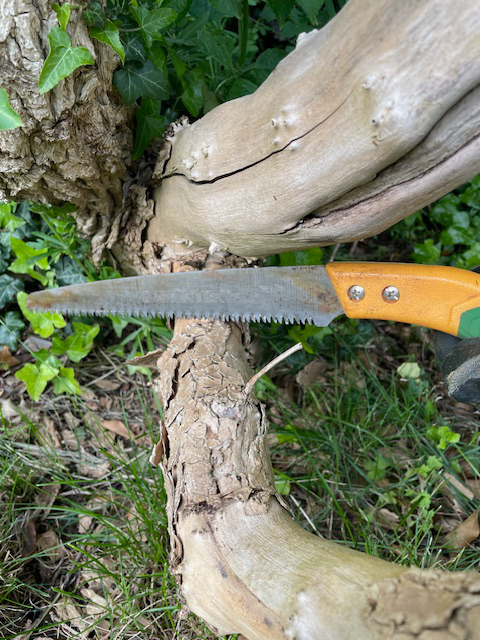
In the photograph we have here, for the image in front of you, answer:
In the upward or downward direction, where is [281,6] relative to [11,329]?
upward

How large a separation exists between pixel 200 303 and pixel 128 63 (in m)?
0.88

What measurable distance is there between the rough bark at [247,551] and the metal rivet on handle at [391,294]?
59cm

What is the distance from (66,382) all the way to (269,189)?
4.81 ft

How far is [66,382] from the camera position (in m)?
2.80

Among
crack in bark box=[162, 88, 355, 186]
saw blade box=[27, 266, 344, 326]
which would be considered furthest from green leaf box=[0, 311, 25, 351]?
crack in bark box=[162, 88, 355, 186]

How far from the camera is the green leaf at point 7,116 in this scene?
1.54m

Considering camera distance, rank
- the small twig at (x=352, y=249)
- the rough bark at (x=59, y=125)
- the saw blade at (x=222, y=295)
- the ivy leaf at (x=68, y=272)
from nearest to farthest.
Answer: the rough bark at (x=59, y=125) < the saw blade at (x=222, y=295) < the ivy leaf at (x=68, y=272) < the small twig at (x=352, y=249)

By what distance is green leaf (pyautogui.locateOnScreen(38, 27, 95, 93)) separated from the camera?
1707 mm

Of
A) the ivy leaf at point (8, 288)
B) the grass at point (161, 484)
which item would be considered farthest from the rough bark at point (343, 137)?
the ivy leaf at point (8, 288)

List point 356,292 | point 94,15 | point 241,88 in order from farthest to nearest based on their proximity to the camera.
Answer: point 241,88 → point 356,292 → point 94,15

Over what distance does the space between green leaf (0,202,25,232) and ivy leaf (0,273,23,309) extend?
25cm

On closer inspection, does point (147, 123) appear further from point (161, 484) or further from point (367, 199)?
point (161, 484)

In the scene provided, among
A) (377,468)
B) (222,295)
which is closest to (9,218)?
(222,295)

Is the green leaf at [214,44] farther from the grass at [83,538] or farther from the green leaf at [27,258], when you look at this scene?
the grass at [83,538]
